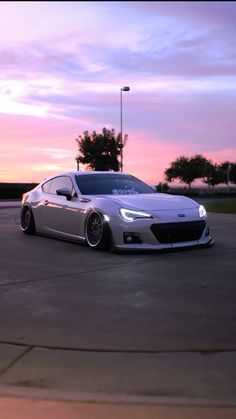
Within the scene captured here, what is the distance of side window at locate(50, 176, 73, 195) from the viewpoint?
10.3m

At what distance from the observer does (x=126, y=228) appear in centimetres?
851

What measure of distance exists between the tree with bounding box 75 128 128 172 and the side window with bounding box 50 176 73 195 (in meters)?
34.9

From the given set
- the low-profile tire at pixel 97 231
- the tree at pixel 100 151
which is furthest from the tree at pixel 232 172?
the low-profile tire at pixel 97 231

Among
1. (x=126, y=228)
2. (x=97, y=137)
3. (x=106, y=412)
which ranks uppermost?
(x=97, y=137)

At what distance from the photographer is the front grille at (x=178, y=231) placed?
8523mm

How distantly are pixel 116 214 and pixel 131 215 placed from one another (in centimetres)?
24

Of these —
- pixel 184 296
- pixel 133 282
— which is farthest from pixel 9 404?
pixel 133 282

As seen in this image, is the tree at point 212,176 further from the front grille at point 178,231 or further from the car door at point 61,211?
the front grille at point 178,231

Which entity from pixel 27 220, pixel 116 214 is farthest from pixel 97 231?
pixel 27 220

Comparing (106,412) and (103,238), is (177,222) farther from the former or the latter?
(106,412)

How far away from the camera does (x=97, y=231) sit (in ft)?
29.4

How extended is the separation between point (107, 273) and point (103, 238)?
1677 mm

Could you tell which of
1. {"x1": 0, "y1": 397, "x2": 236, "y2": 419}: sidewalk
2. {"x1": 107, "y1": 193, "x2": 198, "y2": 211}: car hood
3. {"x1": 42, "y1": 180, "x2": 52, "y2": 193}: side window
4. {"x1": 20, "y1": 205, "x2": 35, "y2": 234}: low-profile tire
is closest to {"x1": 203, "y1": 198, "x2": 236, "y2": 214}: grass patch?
{"x1": 42, "y1": 180, "x2": 52, "y2": 193}: side window

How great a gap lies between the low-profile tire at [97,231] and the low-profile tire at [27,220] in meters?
2.16
